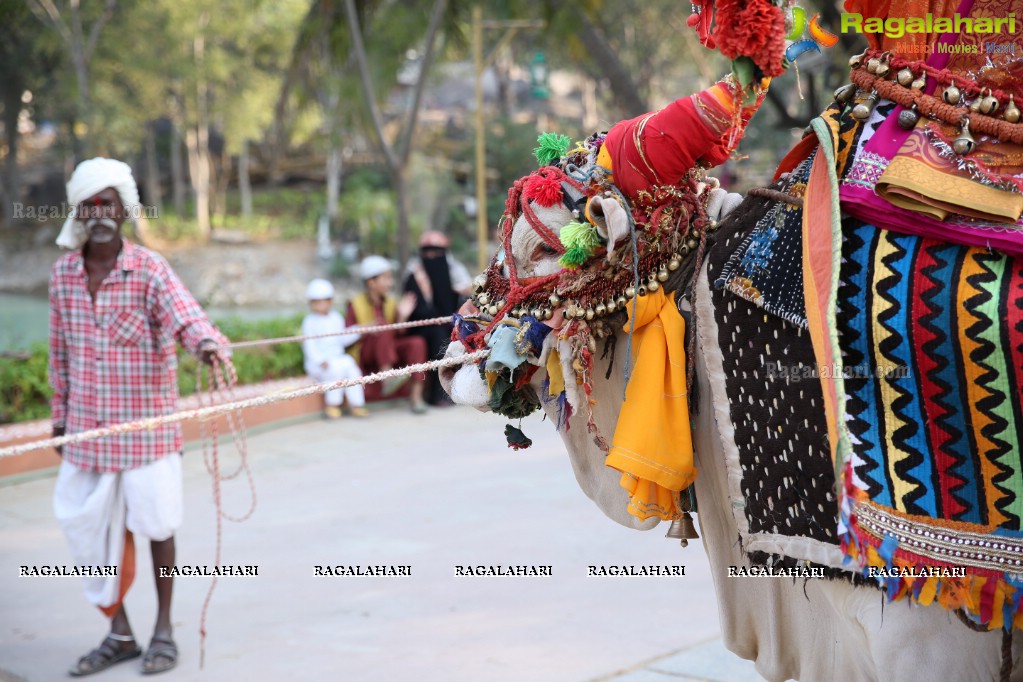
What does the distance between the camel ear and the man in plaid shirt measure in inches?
103

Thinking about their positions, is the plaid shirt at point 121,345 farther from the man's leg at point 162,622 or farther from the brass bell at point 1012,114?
the brass bell at point 1012,114

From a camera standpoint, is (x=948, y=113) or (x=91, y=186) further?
(x=91, y=186)

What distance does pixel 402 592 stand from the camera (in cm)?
542

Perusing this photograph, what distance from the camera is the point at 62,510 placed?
4668mm

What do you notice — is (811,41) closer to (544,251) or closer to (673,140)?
(673,140)

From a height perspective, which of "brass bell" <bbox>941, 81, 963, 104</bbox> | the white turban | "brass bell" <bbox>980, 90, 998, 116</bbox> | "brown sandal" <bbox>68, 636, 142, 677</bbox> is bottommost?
"brown sandal" <bbox>68, 636, 142, 677</bbox>

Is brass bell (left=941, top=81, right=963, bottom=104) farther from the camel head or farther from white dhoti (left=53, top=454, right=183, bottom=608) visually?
white dhoti (left=53, top=454, right=183, bottom=608)

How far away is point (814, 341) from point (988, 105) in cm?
60

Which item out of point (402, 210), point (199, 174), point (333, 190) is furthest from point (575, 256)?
point (199, 174)

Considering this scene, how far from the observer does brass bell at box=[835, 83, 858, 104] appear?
2342 millimetres

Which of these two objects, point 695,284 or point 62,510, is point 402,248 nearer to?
point 62,510

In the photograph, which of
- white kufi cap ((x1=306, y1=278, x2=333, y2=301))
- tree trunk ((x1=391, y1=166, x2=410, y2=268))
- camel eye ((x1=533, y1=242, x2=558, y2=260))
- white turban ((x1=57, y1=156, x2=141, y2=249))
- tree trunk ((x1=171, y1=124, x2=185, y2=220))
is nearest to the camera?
camel eye ((x1=533, y1=242, x2=558, y2=260))

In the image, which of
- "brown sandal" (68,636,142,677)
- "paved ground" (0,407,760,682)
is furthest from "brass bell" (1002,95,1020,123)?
"brown sandal" (68,636,142,677)

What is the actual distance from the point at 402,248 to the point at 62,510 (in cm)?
951
